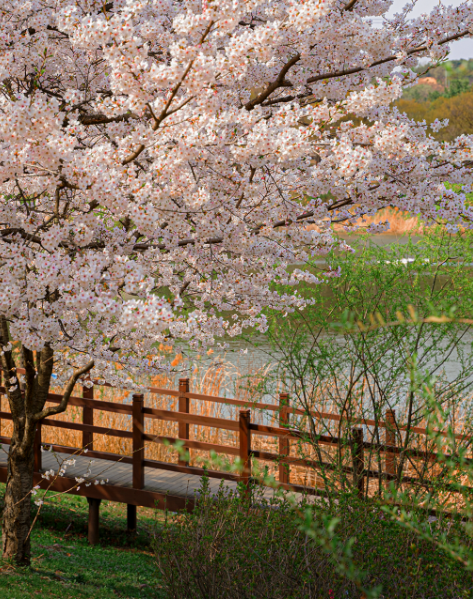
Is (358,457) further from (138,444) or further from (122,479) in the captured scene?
(122,479)

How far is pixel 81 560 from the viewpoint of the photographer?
23.2ft

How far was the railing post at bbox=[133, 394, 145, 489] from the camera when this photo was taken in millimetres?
7246

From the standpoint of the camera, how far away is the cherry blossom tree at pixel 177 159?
4.25 m

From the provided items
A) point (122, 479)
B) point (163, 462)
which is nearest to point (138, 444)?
point (163, 462)

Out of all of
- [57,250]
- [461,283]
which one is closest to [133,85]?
[57,250]

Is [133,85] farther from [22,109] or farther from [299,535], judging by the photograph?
[299,535]

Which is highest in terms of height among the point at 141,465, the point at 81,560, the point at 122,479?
the point at 141,465

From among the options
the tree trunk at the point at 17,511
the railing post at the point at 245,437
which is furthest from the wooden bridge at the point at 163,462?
the tree trunk at the point at 17,511

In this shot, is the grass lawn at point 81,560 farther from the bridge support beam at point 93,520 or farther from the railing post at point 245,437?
the railing post at point 245,437

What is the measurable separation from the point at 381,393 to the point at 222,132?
9.11 ft

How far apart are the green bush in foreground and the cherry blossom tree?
4.76 feet

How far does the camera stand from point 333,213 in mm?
6188

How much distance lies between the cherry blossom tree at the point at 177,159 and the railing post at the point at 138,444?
2.84ft

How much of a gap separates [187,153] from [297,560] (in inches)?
101
